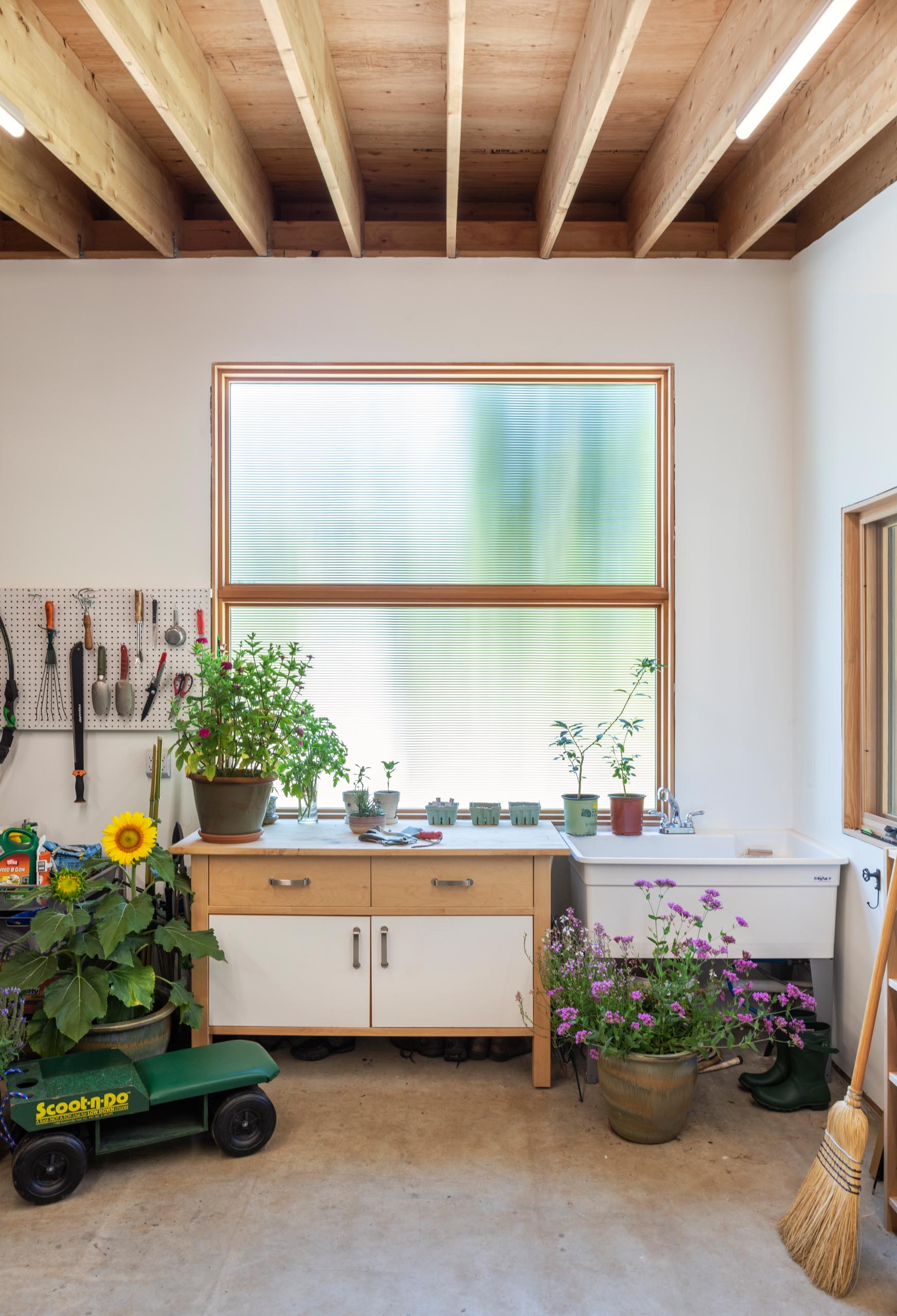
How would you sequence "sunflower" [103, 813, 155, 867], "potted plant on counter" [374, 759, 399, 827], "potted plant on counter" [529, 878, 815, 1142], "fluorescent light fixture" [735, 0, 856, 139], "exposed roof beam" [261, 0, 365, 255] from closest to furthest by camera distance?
"fluorescent light fixture" [735, 0, 856, 139]
"exposed roof beam" [261, 0, 365, 255]
"potted plant on counter" [529, 878, 815, 1142]
"sunflower" [103, 813, 155, 867]
"potted plant on counter" [374, 759, 399, 827]

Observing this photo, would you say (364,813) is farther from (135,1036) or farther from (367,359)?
(367,359)

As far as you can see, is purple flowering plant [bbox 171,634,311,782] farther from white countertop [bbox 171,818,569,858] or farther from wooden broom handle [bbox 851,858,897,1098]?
wooden broom handle [bbox 851,858,897,1098]

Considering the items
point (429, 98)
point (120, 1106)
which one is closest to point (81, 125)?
point (429, 98)

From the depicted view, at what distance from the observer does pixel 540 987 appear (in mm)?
2986

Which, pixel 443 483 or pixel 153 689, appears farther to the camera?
pixel 443 483

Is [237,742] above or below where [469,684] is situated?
below

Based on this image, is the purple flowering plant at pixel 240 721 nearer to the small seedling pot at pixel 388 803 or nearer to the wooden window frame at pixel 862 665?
the small seedling pot at pixel 388 803

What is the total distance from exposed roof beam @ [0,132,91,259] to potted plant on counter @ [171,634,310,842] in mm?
1701

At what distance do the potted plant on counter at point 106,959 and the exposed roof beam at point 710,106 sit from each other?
109 inches

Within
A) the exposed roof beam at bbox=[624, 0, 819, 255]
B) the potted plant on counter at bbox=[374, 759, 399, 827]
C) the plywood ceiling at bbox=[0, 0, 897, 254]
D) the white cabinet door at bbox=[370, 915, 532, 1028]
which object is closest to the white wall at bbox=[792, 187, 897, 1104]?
the plywood ceiling at bbox=[0, 0, 897, 254]

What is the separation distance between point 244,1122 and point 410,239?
3.24 meters

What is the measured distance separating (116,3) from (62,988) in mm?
2693

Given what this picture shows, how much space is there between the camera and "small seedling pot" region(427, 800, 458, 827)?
3.45 metres

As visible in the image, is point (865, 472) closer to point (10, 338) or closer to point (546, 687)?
point (546, 687)
